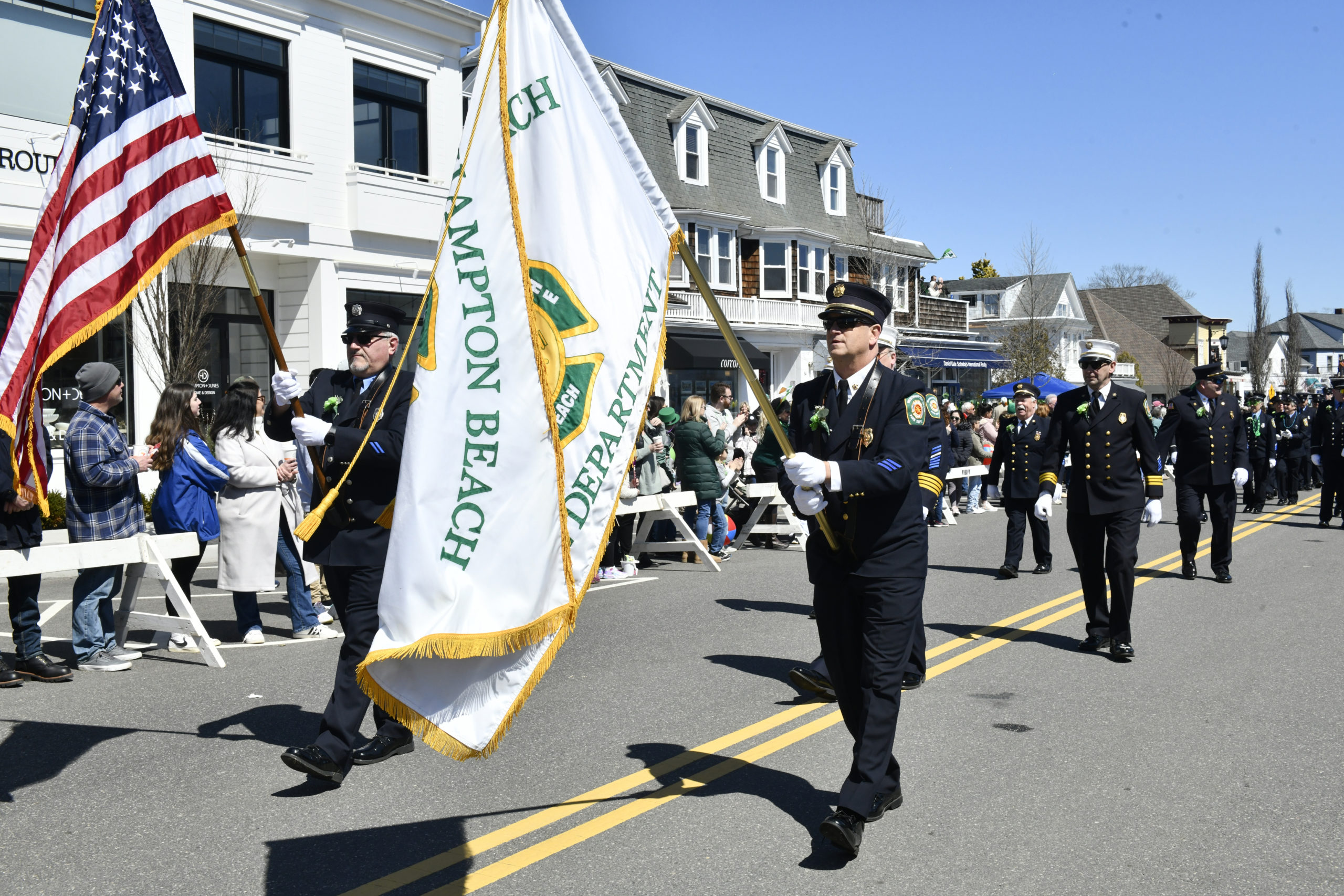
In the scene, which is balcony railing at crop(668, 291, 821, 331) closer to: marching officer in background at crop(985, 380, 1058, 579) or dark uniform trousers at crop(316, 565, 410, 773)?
marching officer in background at crop(985, 380, 1058, 579)

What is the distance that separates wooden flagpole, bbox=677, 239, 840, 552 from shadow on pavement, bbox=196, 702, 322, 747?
3083 millimetres

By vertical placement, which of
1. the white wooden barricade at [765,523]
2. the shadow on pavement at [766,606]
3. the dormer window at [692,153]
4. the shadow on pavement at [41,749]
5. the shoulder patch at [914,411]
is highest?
the dormer window at [692,153]

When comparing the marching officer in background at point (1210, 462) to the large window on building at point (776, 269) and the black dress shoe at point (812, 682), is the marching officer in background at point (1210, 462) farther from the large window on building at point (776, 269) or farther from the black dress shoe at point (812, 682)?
the large window on building at point (776, 269)

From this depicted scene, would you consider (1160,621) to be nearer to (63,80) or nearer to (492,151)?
(492,151)

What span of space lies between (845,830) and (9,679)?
569 cm

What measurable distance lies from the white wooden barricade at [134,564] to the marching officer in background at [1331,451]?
15509 mm

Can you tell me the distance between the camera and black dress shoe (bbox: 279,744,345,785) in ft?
16.5

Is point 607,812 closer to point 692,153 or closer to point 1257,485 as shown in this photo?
point 1257,485

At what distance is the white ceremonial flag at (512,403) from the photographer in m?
3.81

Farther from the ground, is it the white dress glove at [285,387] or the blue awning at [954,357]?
the blue awning at [954,357]

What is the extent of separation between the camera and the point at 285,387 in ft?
17.6

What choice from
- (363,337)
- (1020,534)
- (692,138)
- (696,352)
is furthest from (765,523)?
(692,138)

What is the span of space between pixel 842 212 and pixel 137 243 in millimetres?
38294

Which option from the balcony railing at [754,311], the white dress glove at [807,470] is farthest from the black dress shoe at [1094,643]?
the balcony railing at [754,311]
